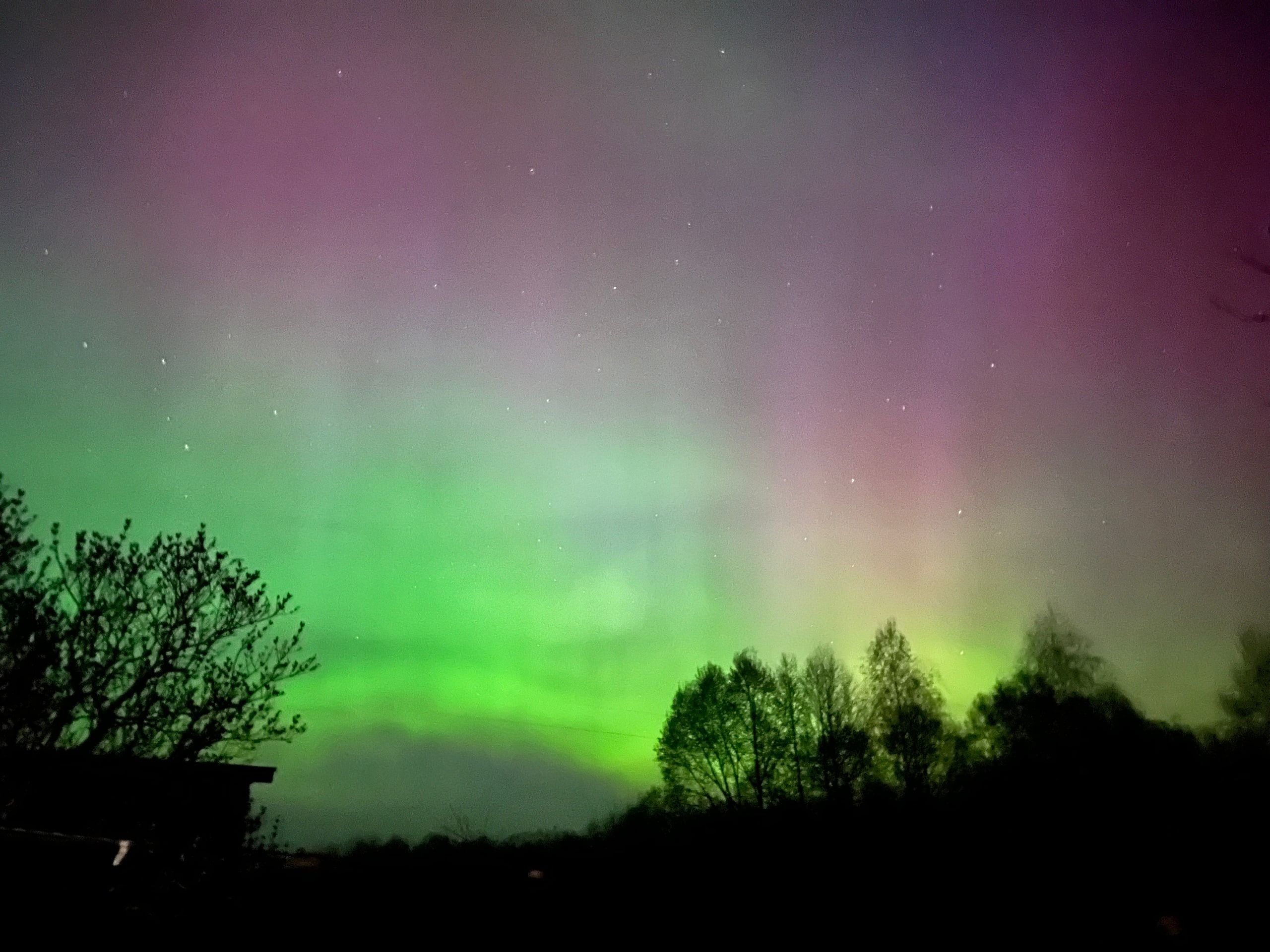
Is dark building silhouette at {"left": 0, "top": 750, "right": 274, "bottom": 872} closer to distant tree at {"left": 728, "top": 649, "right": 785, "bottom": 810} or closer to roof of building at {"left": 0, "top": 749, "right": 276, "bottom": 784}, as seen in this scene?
roof of building at {"left": 0, "top": 749, "right": 276, "bottom": 784}

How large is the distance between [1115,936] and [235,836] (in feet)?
61.8

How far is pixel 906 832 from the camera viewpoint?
96.5 feet

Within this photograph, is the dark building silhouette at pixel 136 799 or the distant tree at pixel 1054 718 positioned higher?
the distant tree at pixel 1054 718

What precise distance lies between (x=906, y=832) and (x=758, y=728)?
1082 cm

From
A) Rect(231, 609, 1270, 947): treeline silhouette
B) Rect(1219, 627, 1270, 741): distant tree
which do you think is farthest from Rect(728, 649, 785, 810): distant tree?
Rect(1219, 627, 1270, 741): distant tree

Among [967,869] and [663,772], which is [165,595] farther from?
[663,772]

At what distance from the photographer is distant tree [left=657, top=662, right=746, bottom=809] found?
37281 millimetres

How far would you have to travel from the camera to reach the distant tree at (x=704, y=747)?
37.3 m

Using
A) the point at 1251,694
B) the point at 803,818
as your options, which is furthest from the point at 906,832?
the point at 1251,694

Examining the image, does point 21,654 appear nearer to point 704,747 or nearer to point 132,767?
point 132,767

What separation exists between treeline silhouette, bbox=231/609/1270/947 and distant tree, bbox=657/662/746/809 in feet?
0.32

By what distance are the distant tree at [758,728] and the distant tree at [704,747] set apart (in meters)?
0.34

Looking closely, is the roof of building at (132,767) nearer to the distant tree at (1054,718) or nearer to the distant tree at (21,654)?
the distant tree at (21,654)

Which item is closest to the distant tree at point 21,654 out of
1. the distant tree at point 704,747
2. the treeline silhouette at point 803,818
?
the treeline silhouette at point 803,818
